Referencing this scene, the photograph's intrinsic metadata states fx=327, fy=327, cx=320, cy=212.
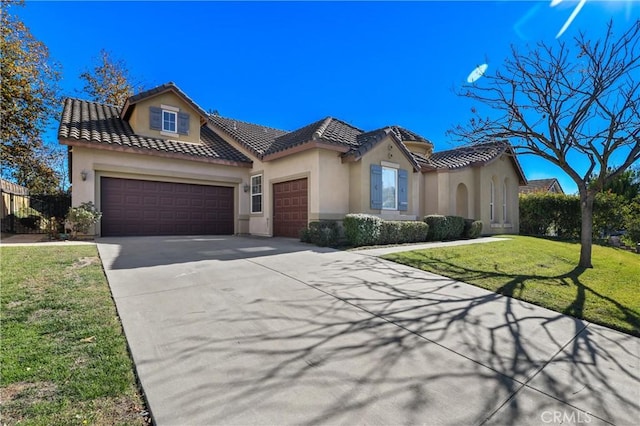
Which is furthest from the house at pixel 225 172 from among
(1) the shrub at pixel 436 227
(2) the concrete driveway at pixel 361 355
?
(2) the concrete driveway at pixel 361 355

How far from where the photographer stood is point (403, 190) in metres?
14.3

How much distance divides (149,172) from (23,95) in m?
9.93

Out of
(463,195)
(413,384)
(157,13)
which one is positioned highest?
(157,13)

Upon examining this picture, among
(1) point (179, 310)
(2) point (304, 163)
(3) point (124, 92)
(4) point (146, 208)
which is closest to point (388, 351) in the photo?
(1) point (179, 310)

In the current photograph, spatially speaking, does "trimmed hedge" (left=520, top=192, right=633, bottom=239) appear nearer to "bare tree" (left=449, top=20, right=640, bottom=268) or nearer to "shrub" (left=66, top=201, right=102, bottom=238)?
"bare tree" (left=449, top=20, right=640, bottom=268)

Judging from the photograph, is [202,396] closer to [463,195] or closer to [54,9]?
[54,9]

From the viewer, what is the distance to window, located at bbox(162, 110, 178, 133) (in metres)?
14.4

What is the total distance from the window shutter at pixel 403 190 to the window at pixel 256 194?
631 centimetres

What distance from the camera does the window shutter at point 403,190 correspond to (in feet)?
46.3

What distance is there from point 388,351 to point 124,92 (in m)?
29.2

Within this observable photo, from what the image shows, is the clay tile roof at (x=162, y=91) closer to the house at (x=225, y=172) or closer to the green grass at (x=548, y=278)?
the house at (x=225, y=172)

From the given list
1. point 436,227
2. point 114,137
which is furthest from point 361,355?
point 114,137

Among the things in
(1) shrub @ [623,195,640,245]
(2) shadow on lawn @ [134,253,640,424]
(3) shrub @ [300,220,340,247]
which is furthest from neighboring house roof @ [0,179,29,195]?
(1) shrub @ [623,195,640,245]

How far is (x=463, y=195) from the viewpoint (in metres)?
18.0
